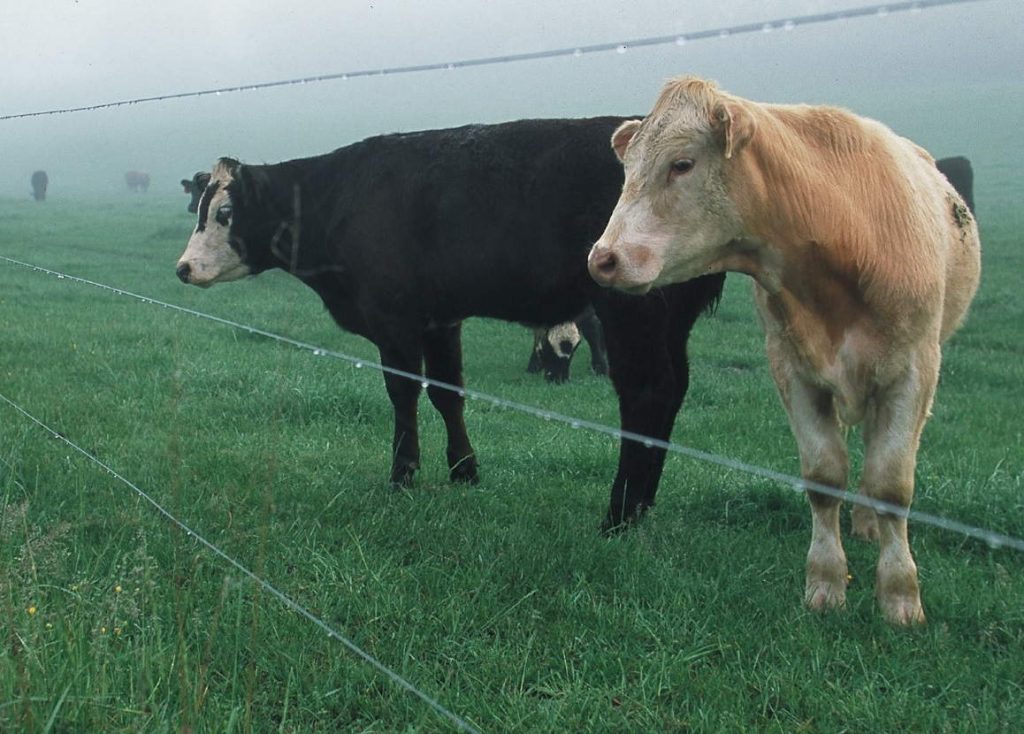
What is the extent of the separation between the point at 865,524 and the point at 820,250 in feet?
5.41

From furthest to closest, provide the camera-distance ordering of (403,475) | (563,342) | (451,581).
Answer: (563,342)
(403,475)
(451,581)

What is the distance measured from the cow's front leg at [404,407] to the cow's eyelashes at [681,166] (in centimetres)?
244

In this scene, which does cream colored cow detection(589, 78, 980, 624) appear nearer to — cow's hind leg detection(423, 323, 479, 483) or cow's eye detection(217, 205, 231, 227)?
cow's hind leg detection(423, 323, 479, 483)

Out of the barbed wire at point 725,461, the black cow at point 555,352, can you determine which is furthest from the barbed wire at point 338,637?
the black cow at point 555,352

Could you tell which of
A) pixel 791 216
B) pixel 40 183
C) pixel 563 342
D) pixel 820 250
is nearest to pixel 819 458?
pixel 820 250

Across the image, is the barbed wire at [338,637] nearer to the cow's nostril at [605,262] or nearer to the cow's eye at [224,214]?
the cow's nostril at [605,262]

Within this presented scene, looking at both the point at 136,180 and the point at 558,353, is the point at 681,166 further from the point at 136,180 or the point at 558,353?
the point at 136,180

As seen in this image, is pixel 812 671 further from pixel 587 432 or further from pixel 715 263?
pixel 587 432

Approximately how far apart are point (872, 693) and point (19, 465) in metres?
3.96

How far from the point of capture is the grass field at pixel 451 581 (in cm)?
289

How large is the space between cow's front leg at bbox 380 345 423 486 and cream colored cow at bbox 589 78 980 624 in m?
2.17

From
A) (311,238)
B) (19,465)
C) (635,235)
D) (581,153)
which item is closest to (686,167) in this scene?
(635,235)

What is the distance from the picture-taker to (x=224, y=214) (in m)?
5.77

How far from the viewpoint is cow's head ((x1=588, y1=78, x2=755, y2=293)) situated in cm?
→ 316
